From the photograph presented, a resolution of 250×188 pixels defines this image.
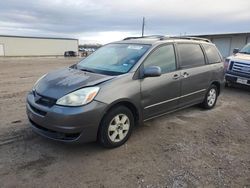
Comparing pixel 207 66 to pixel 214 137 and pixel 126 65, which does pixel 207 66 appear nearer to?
pixel 214 137

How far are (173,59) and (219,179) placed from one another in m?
2.45

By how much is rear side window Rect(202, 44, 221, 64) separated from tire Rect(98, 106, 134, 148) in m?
2.98

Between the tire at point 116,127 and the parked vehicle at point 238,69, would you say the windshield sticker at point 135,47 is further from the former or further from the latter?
the parked vehicle at point 238,69

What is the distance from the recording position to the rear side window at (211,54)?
19.3ft

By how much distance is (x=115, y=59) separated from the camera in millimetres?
4477

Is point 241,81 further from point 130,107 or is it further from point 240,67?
point 130,107

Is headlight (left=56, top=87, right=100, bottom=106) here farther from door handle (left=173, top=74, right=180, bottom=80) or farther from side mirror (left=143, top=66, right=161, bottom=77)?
door handle (left=173, top=74, right=180, bottom=80)

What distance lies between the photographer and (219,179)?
3123 millimetres

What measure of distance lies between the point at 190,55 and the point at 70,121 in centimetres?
317

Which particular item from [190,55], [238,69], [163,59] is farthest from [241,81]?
[163,59]

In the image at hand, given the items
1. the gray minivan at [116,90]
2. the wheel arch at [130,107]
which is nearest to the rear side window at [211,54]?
the gray minivan at [116,90]

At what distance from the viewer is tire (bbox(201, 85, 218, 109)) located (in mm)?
5974

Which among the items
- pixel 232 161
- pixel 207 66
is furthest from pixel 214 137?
pixel 207 66

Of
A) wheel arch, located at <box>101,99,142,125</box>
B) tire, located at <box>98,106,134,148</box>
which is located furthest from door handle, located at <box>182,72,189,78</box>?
tire, located at <box>98,106,134,148</box>
